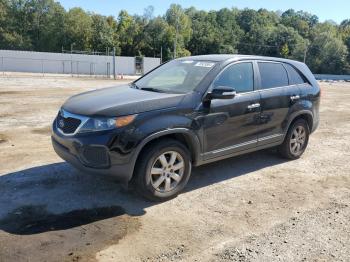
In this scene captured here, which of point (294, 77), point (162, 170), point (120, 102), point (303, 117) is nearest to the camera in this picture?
point (120, 102)

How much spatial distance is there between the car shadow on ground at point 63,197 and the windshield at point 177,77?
1.36 m

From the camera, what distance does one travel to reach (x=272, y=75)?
6188 mm

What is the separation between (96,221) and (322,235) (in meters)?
2.40

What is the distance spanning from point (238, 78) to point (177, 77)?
2.88 feet

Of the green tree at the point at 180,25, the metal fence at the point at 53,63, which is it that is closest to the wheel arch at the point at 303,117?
the metal fence at the point at 53,63

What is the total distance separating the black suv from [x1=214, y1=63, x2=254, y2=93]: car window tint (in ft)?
0.05

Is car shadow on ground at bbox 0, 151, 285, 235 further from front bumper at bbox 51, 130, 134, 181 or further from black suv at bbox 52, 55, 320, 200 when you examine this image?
black suv at bbox 52, 55, 320, 200

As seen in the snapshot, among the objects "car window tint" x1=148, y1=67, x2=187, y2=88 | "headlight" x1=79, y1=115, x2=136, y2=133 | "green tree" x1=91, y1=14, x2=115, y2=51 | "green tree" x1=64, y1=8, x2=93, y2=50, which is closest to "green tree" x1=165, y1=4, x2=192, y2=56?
"green tree" x1=91, y1=14, x2=115, y2=51

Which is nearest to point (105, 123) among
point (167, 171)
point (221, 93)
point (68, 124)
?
point (68, 124)

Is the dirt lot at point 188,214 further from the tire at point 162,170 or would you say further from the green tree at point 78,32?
the green tree at point 78,32

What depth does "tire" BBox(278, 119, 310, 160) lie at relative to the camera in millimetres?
6500

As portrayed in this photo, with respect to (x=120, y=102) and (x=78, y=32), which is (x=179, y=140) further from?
(x=78, y=32)

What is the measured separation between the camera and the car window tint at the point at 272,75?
19.7 ft

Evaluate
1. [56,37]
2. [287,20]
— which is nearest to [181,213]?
[56,37]
